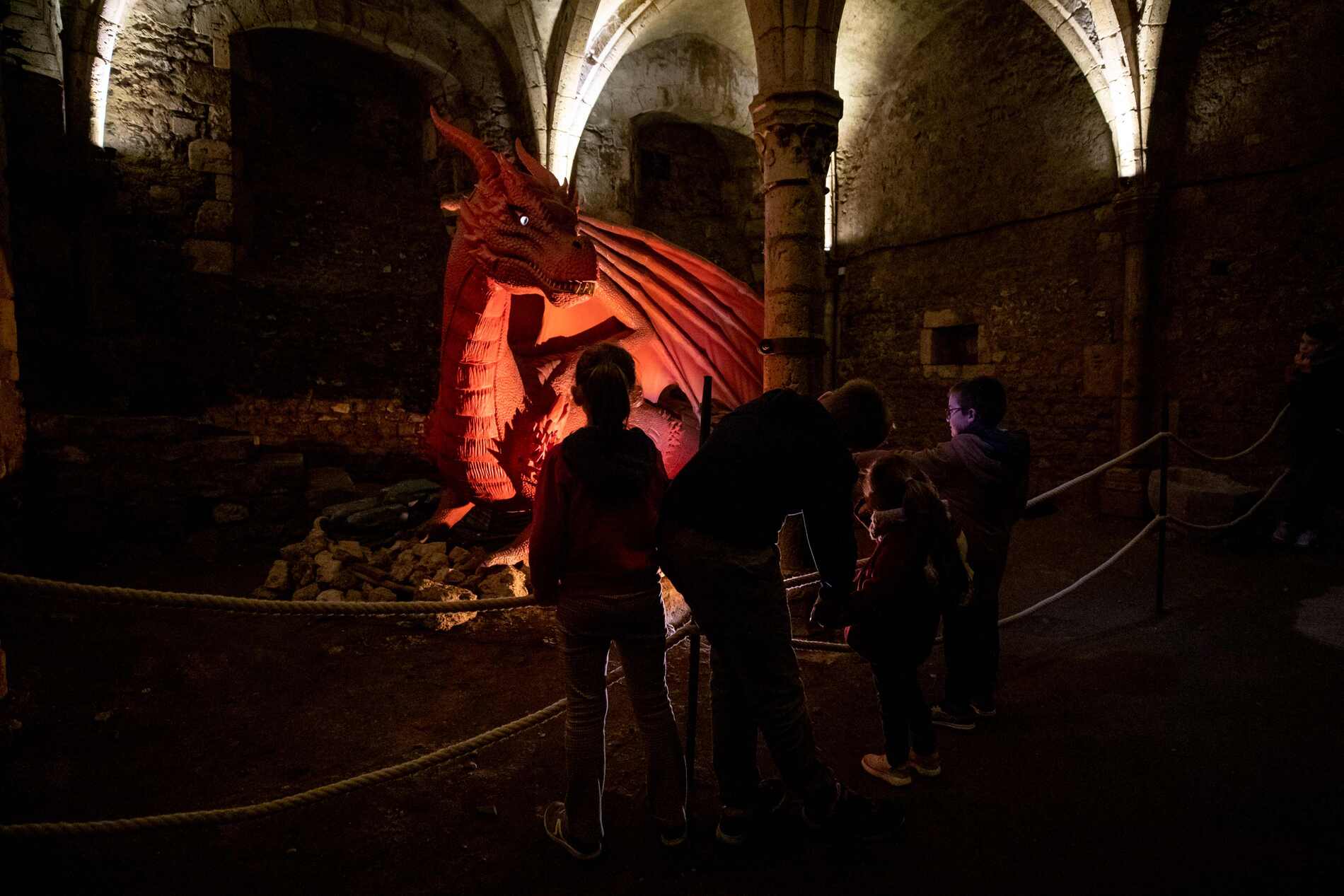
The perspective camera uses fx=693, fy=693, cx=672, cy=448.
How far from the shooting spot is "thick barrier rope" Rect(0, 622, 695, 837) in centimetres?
130

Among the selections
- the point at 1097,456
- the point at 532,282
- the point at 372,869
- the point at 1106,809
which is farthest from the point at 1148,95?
the point at 372,869

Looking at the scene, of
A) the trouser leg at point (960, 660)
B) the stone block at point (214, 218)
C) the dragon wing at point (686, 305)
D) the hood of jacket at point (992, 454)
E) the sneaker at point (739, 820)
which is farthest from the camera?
the stone block at point (214, 218)

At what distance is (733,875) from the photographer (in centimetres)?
182

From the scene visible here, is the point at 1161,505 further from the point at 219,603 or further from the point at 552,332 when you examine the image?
the point at 219,603

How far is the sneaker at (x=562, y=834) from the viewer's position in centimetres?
184

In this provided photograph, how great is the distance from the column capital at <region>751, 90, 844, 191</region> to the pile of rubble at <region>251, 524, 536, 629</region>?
2.69 m

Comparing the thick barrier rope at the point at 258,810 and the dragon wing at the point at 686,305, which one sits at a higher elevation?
the dragon wing at the point at 686,305

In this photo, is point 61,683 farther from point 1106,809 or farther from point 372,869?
point 1106,809

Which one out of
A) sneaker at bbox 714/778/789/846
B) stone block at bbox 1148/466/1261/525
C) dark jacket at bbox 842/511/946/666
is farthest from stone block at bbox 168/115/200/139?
stone block at bbox 1148/466/1261/525

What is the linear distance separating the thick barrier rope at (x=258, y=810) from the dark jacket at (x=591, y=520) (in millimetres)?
296

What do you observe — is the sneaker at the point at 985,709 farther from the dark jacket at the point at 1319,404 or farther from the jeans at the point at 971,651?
the dark jacket at the point at 1319,404

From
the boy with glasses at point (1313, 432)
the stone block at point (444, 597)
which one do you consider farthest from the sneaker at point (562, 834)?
the boy with glasses at point (1313, 432)

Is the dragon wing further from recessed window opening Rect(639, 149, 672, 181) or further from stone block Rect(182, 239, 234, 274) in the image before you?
recessed window opening Rect(639, 149, 672, 181)

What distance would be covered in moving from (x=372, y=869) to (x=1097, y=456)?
811 cm
